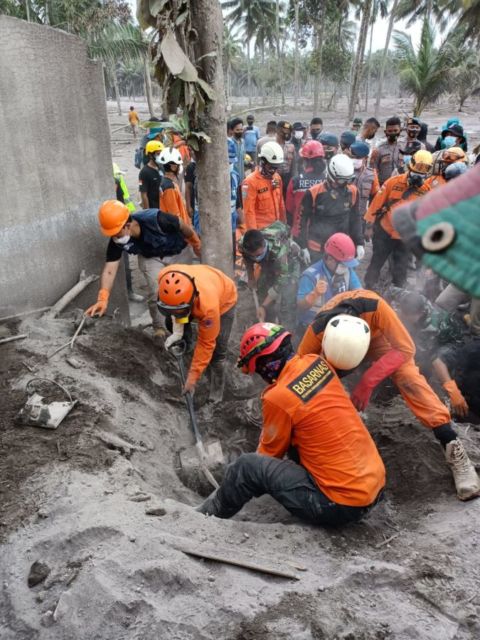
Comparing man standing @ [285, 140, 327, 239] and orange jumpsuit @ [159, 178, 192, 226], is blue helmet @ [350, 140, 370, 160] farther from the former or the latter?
orange jumpsuit @ [159, 178, 192, 226]

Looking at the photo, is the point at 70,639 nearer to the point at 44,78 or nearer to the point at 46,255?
the point at 46,255

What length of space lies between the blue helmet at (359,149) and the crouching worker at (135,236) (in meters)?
3.39

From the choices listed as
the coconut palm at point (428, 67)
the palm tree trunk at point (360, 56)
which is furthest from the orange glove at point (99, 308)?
the palm tree trunk at point (360, 56)

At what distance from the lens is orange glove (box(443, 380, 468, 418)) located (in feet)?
12.6

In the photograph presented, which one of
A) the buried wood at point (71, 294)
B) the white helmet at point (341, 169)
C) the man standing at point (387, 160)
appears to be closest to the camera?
the buried wood at point (71, 294)

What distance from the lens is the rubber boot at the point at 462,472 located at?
2.88m

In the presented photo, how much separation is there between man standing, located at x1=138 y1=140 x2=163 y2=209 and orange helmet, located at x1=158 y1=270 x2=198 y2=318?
9.25 feet

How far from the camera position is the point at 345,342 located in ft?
9.63

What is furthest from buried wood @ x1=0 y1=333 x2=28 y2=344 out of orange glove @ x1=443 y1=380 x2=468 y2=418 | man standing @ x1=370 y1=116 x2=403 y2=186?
man standing @ x1=370 y1=116 x2=403 y2=186

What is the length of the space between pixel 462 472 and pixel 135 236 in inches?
135

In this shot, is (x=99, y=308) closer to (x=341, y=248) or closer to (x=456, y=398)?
(x=341, y=248)

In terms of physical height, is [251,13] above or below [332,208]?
above

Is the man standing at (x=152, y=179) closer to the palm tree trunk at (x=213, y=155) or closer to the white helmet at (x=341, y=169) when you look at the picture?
the palm tree trunk at (x=213, y=155)

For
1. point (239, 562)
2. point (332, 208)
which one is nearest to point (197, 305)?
point (239, 562)
